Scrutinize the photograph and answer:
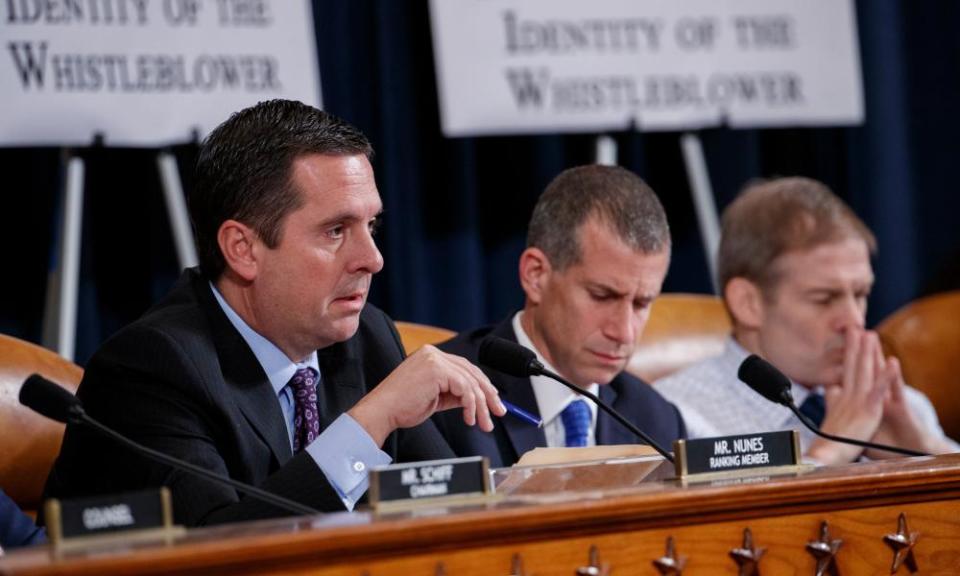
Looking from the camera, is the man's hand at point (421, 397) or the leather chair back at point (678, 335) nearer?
the man's hand at point (421, 397)

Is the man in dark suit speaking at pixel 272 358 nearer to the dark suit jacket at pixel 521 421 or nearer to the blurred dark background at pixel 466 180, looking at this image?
the dark suit jacket at pixel 521 421

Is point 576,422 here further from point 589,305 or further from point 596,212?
point 596,212

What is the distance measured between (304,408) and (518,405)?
0.60 meters

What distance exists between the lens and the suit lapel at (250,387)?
233cm

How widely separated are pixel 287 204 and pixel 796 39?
233cm

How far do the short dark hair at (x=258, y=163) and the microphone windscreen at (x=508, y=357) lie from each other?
41 centimetres

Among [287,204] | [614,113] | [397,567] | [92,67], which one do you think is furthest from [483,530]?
[614,113]

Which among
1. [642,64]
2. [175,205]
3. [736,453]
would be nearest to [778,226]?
[642,64]

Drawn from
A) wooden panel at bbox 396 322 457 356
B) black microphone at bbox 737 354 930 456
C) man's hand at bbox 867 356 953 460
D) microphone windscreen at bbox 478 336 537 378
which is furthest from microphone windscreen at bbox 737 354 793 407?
man's hand at bbox 867 356 953 460

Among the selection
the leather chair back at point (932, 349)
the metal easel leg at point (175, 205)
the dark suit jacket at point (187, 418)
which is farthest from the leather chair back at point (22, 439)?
the leather chair back at point (932, 349)

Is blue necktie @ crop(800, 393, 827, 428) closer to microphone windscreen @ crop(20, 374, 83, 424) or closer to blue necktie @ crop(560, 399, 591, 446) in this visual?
blue necktie @ crop(560, 399, 591, 446)

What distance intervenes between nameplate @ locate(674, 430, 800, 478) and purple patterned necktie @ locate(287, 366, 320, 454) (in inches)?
27.9

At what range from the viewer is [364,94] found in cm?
407

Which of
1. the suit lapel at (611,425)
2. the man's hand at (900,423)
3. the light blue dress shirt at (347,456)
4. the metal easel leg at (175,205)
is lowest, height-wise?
the man's hand at (900,423)
